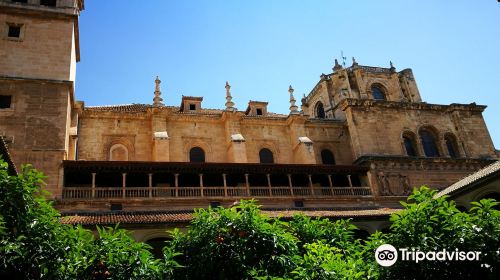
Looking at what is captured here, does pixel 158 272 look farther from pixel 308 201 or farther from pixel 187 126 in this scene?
pixel 187 126

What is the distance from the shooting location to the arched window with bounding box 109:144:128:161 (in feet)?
86.4

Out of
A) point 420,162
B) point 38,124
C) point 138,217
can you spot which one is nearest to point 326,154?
point 420,162

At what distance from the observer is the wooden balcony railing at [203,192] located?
20.5 m

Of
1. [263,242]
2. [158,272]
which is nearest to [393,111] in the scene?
[263,242]

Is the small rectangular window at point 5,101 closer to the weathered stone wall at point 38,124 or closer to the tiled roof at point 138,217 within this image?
the weathered stone wall at point 38,124

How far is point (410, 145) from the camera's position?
30859mm

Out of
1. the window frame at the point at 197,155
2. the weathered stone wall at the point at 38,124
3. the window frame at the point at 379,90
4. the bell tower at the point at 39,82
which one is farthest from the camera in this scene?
the window frame at the point at 379,90

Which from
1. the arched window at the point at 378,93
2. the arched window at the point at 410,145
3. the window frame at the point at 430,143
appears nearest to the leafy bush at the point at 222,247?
the arched window at the point at 410,145

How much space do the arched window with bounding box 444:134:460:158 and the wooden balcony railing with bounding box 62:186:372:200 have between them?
987 centimetres

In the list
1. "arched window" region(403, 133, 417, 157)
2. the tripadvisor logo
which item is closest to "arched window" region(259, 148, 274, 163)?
"arched window" region(403, 133, 417, 157)

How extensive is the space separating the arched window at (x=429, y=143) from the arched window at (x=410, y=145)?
0.81 meters

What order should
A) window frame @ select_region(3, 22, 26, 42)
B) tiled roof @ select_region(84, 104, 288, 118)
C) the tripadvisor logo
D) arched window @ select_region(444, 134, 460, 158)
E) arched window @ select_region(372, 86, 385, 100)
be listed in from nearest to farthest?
the tripadvisor logo < window frame @ select_region(3, 22, 26, 42) < tiled roof @ select_region(84, 104, 288, 118) < arched window @ select_region(444, 134, 460, 158) < arched window @ select_region(372, 86, 385, 100)

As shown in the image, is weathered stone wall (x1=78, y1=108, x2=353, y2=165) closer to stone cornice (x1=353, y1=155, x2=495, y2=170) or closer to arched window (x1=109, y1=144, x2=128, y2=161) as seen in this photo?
arched window (x1=109, y1=144, x2=128, y2=161)

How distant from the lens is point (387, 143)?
2938 cm
